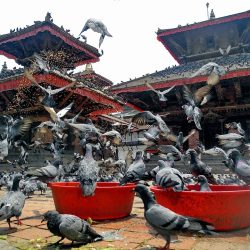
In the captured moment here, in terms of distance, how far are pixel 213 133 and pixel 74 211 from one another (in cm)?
1195

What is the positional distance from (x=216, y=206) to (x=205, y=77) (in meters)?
10.3

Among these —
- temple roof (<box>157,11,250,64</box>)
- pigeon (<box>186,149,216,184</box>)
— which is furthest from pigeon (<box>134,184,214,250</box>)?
temple roof (<box>157,11,250,64</box>)

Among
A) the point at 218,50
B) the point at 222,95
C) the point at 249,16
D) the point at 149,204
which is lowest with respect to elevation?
the point at 149,204

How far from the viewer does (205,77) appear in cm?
1340

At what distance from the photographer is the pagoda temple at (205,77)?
14086 mm

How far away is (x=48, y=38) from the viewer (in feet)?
57.8

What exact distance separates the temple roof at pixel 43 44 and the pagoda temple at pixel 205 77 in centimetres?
447

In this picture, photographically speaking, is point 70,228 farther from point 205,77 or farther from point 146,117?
point 205,77

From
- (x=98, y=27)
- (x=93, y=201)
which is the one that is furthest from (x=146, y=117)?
(x=93, y=201)

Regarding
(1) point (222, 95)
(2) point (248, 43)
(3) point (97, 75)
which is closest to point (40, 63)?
(1) point (222, 95)

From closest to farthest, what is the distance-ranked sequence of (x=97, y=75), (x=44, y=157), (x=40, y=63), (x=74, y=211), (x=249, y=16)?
(x=74, y=211) → (x=40, y=63) → (x=44, y=157) → (x=249, y=16) → (x=97, y=75)

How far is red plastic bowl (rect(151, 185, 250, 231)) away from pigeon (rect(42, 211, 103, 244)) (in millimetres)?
1140

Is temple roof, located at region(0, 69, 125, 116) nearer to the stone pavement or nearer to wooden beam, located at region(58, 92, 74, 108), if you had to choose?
wooden beam, located at region(58, 92, 74, 108)

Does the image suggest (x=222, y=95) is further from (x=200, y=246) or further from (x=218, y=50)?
(x=200, y=246)
